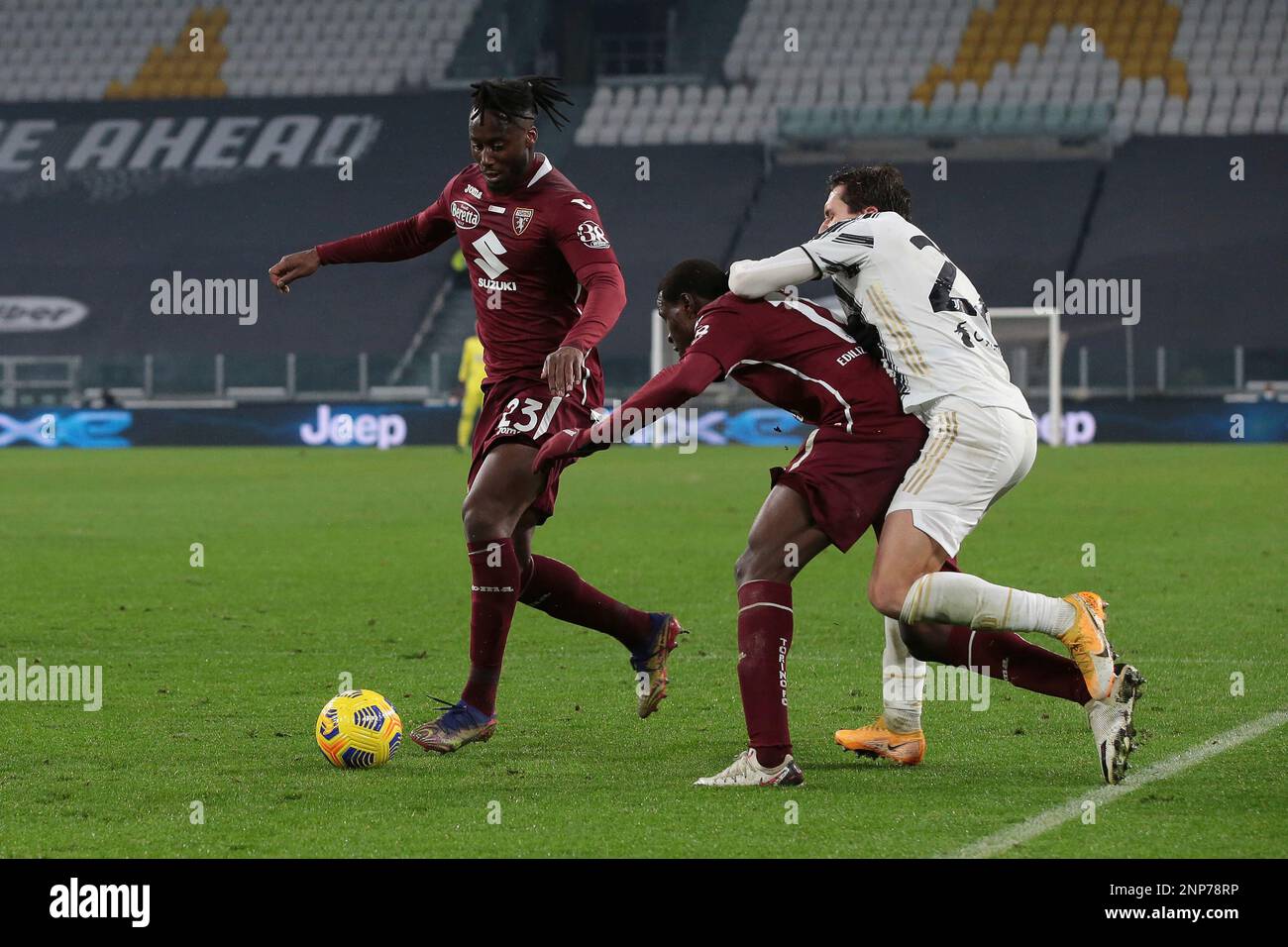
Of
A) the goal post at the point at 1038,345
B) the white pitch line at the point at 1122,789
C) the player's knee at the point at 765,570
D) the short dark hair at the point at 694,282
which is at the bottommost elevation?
Result: the white pitch line at the point at 1122,789

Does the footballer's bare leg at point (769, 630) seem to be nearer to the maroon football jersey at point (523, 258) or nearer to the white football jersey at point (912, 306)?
the white football jersey at point (912, 306)

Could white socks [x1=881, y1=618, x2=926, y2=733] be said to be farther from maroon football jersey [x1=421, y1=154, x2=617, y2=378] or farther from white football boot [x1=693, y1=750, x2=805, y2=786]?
maroon football jersey [x1=421, y1=154, x2=617, y2=378]

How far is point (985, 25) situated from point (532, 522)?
29374 mm

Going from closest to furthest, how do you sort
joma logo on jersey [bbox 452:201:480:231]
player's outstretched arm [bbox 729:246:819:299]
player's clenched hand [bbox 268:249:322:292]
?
player's outstretched arm [bbox 729:246:819:299]
joma logo on jersey [bbox 452:201:480:231]
player's clenched hand [bbox 268:249:322:292]

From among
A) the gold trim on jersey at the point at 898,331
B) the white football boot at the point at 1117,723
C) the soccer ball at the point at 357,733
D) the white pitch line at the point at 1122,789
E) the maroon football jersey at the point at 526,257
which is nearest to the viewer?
the white pitch line at the point at 1122,789

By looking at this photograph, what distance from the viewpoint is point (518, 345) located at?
234 inches

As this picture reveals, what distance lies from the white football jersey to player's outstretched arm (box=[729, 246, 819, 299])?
108mm

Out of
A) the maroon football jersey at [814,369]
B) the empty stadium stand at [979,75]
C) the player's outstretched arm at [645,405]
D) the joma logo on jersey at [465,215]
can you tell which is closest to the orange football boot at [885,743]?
the maroon football jersey at [814,369]

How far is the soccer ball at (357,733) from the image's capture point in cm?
516

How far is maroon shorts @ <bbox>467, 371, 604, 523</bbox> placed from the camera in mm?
5816

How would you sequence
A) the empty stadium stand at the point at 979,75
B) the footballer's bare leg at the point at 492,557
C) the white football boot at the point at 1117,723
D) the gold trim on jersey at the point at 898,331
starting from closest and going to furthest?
the white football boot at the point at 1117,723
the gold trim on jersey at the point at 898,331
the footballer's bare leg at the point at 492,557
the empty stadium stand at the point at 979,75

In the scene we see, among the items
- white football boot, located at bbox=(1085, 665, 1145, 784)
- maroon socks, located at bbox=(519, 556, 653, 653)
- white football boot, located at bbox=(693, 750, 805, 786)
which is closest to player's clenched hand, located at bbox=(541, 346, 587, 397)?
maroon socks, located at bbox=(519, 556, 653, 653)
